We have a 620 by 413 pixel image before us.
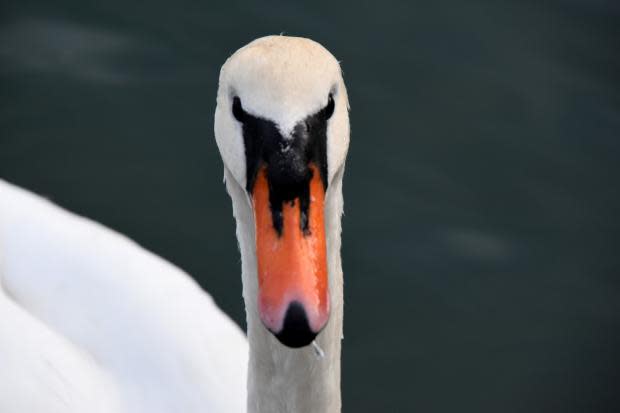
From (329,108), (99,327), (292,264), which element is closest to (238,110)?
(329,108)

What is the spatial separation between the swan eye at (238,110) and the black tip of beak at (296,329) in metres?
0.53

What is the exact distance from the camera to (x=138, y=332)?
4387 millimetres

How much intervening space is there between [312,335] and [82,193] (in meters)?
3.39

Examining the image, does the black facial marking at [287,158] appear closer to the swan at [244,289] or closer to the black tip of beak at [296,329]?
the swan at [244,289]

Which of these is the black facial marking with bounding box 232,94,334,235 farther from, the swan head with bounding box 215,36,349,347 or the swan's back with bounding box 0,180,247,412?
the swan's back with bounding box 0,180,247,412

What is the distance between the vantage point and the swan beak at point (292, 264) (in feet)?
8.13

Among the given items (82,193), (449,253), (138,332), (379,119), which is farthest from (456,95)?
(138,332)

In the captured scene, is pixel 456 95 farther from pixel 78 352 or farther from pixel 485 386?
pixel 78 352

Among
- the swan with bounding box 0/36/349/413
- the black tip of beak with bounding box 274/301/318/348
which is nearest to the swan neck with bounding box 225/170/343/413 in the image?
the swan with bounding box 0/36/349/413

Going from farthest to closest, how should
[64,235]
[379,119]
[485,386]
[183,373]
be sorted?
[379,119] < [485,386] < [64,235] < [183,373]

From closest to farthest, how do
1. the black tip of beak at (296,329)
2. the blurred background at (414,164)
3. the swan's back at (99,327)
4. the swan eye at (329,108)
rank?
the black tip of beak at (296,329) < the swan eye at (329,108) < the swan's back at (99,327) < the blurred background at (414,164)

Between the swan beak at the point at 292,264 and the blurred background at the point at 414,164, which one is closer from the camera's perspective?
the swan beak at the point at 292,264

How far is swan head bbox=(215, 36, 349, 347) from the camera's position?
252 cm

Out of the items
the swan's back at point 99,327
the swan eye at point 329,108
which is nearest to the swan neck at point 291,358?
the swan eye at point 329,108
